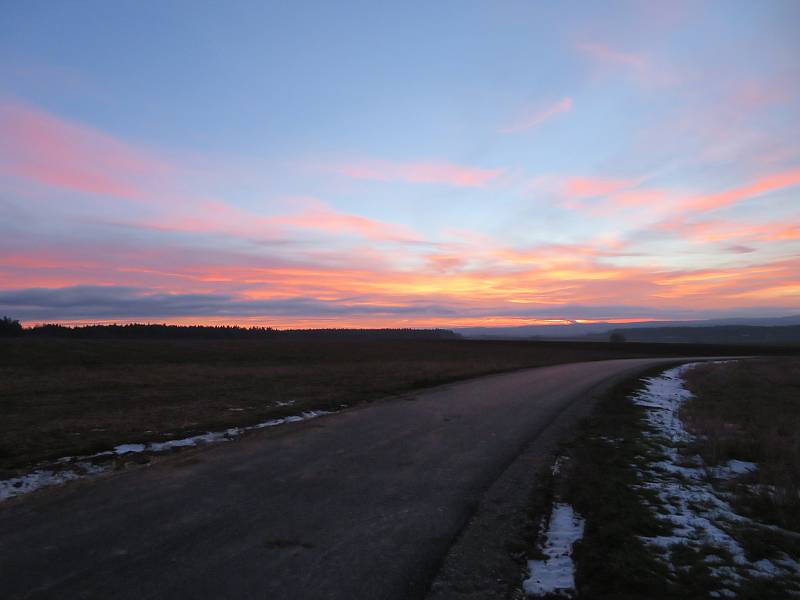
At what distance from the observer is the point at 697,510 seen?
24.4 ft

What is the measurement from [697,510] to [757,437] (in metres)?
6.38

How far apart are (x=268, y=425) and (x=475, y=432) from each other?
6265mm

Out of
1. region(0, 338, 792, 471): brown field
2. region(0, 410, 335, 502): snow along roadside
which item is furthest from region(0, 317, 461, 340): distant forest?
region(0, 410, 335, 502): snow along roadside

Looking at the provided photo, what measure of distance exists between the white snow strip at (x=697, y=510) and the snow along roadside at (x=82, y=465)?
1000 cm

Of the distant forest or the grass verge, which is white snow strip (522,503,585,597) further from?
the distant forest

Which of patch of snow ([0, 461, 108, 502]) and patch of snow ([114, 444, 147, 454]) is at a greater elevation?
patch of snow ([0, 461, 108, 502])

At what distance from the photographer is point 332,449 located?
36.7 ft

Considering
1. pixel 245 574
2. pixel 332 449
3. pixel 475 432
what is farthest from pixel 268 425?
pixel 245 574

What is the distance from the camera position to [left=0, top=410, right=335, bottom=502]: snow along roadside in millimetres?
8308

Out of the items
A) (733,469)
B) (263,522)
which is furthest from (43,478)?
(733,469)

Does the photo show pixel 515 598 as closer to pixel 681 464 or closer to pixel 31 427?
pixel 681 464

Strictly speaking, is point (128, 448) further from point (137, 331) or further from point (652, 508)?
point (137, 331)

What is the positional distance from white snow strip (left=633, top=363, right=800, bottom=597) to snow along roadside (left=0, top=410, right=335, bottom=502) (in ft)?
32.8

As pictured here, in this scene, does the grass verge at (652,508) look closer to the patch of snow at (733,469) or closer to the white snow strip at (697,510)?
the white snow strip at (697,510)
